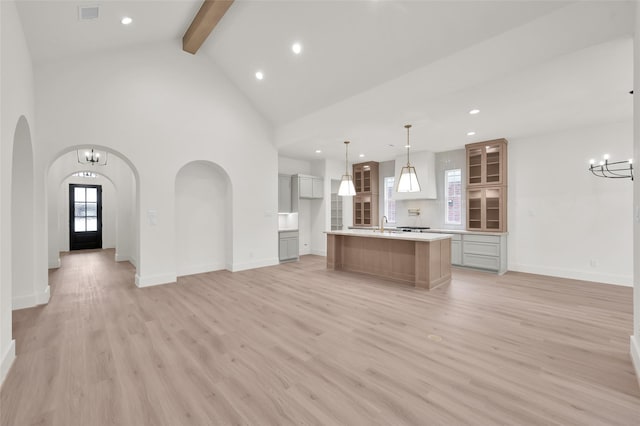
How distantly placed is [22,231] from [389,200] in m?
7.92

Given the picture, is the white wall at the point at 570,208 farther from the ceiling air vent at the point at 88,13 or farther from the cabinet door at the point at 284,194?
the ceiling air vent at the point at 88,13

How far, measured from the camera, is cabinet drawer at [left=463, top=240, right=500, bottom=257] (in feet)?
19.6

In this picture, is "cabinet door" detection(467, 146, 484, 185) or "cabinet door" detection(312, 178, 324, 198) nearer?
"cabinet door" detection(467, 146, 484, 185)

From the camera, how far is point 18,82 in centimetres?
299

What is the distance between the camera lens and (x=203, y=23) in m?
4.62

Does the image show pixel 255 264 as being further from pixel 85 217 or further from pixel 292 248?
pixel 85 217

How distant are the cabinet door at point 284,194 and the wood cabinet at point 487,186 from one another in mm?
4542

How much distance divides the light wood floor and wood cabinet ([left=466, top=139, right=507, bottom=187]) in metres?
2.67

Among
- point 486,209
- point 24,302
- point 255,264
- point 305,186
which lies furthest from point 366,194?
point 24,302

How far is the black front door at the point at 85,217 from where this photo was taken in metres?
10.1

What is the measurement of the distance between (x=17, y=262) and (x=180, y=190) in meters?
2.60

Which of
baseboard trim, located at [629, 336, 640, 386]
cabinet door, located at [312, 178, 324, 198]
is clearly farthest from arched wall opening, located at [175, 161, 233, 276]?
baseboard trim, located at [629, 336, 640, 386]

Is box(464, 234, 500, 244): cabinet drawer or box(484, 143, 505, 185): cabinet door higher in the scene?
box(484, 143, 505, 185): cabinet door

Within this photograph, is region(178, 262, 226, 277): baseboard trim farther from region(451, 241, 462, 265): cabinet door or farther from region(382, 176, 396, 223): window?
region(451, 241, 462, 265): cabinet door
